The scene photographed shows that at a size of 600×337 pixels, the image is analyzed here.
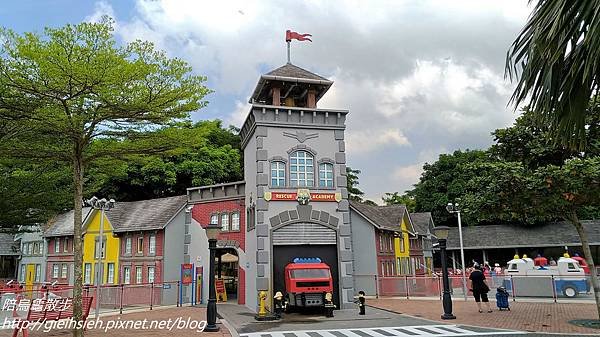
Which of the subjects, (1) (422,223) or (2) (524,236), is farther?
(1) (422,223)

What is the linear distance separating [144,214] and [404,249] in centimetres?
1864

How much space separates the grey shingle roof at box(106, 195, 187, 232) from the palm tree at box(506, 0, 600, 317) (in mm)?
23599

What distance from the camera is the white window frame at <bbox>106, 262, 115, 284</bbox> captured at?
29427 mm

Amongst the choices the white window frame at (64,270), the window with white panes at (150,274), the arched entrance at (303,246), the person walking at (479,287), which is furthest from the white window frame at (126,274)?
the person walking at (479,287)

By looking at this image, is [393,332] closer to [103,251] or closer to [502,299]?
[502,299]

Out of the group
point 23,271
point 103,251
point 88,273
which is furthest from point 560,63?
point 23,271

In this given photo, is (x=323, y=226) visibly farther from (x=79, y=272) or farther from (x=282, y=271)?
(x=79, y=272)

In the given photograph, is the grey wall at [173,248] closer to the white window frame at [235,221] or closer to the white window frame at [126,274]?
the white window frame at [126,274]

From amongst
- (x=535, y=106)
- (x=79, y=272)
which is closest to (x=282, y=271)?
(x=79, y=272)

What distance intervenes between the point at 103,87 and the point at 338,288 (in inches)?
495

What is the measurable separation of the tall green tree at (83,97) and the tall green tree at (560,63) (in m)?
9.72

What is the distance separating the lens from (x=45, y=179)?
64.3 feet

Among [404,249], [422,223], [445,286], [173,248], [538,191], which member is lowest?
[445,286]

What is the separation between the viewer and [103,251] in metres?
30.7
